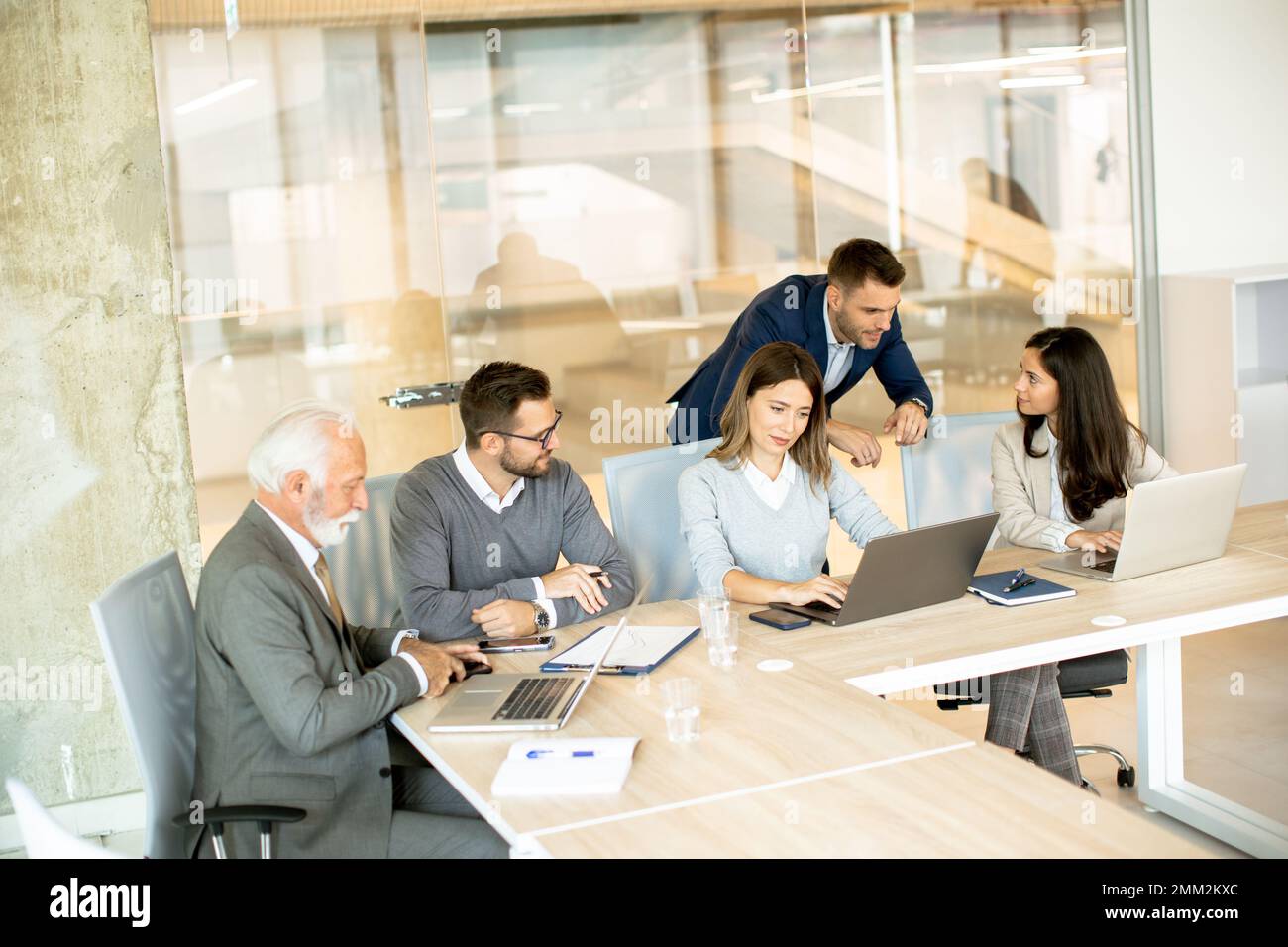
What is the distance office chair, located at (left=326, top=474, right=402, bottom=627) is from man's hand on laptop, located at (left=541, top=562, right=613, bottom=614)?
0.56 m

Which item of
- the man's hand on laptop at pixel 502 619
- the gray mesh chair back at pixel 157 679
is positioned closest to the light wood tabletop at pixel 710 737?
the man's hand on laptop at pixel 502 619

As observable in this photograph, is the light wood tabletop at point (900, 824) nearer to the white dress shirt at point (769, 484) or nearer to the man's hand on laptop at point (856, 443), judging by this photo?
the white dress shirt at point (769, 484)

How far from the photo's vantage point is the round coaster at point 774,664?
8.91 feet

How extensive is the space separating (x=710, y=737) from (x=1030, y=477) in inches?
69.0

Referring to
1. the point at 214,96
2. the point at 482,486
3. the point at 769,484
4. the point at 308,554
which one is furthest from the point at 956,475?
the point at 214,96

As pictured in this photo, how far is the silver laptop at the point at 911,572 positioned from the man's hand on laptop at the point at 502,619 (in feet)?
1.91

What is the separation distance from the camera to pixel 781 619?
3.03 meters

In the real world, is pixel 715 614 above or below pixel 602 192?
below

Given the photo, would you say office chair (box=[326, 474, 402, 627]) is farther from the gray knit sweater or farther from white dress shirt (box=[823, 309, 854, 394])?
white dress shirt (box=[823, 309, 854, 394])

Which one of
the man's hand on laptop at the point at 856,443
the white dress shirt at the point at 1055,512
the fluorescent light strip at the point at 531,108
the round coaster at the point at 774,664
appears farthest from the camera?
the fluorescent light strip at the point at 531,108

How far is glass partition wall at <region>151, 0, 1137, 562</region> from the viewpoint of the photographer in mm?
4609

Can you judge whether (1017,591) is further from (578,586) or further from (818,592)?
(578,586)

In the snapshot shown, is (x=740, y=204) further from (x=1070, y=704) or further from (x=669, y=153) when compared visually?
(x=1070, y=704)
